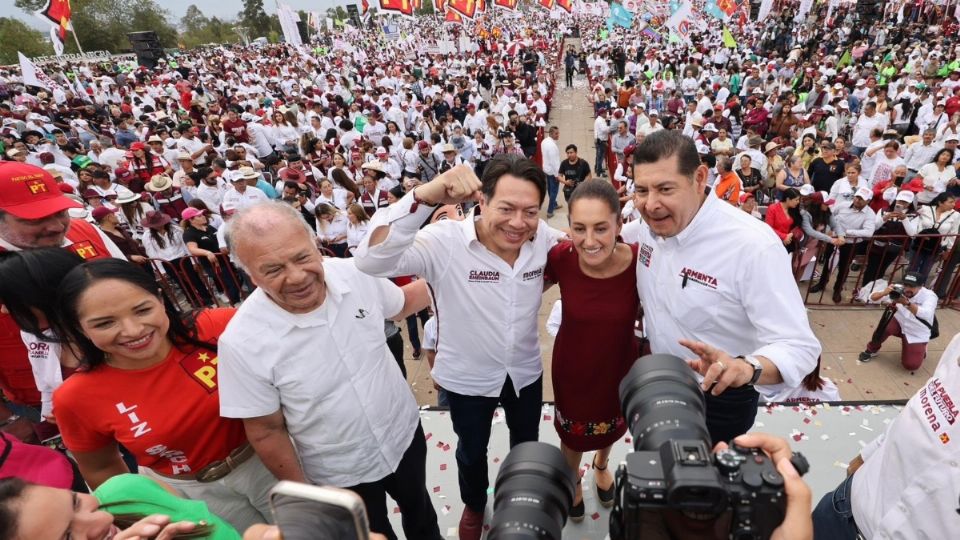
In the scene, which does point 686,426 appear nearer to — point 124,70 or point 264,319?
point 264,319

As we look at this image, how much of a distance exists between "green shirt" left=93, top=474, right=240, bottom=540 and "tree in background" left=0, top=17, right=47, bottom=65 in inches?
2494

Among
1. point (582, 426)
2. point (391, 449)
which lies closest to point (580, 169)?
point (582, 426)

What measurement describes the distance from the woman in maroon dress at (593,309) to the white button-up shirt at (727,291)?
0.40ft

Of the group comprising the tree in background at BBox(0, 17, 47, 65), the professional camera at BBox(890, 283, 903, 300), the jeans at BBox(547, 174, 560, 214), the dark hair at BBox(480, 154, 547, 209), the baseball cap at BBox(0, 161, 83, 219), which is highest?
the tree in background at BBox(0, 17, 47, 65)

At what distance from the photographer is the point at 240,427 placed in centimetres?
197

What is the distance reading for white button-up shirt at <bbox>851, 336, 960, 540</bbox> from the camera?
1.40m

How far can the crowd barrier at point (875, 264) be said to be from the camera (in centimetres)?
575

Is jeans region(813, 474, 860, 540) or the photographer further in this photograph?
the photographer

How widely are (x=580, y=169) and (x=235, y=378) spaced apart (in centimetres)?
784

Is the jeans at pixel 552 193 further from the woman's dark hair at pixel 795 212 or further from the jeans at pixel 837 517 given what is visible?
the jeans at pixel 837 517

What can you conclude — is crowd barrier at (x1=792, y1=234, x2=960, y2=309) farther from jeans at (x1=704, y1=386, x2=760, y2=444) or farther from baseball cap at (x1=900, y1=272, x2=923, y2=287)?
jeans at (x1=704, y1=386, x2=760, y2=444)

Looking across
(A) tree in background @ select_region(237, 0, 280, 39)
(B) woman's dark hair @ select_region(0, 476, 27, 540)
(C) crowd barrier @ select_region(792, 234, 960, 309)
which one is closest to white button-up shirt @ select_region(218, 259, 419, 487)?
(B) woman's dark hair @ select_region(0, 476, 27, 540)

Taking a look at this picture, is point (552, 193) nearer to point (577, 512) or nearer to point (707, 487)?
point (577, 512)

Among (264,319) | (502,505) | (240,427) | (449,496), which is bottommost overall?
(449,496)
